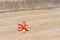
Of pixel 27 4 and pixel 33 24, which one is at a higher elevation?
pixel 27 4

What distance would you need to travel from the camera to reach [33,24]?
111 inches

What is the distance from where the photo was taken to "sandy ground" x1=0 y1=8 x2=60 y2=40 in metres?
2.42

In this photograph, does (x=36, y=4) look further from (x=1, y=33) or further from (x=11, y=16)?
(x=1, y=33)

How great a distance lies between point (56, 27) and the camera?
2816 mm

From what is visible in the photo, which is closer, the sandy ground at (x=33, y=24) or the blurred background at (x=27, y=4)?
the sandy ground at (x=33, y=24)

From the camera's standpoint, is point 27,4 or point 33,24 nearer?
point 33,24

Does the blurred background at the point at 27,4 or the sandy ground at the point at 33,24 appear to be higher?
the blurred background at the point at 27,4

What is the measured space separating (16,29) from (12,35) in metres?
0.21

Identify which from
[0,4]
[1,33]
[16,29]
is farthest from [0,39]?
[0,4]

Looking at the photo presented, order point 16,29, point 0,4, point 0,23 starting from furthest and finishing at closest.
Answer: point 0,4 < point 0,23 < point 16,29

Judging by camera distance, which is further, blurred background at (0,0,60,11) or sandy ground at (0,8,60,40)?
blurred background at (0,0,60,11)

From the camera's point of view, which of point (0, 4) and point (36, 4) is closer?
point (0, 4)

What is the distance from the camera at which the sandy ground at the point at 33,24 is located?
7.93 feet

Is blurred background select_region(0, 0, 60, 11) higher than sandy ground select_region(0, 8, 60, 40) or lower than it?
higher
